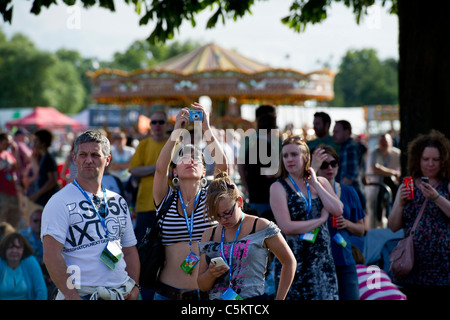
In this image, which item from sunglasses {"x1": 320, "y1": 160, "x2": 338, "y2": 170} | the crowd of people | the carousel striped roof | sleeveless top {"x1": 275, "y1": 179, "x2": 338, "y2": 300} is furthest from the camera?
the carousel striped roof

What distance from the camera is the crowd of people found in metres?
3.53

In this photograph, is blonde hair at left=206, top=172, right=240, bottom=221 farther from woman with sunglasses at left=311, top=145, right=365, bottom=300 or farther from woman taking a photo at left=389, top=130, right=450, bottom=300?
woman taking a photo at left=389, top=130, right=450, bottom=300

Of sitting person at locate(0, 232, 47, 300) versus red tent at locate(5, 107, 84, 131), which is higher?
red tent at locate(5, 107, 84, 131)

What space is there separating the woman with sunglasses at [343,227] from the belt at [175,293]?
1316 mm

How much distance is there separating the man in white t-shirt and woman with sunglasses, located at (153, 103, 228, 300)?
51 cm

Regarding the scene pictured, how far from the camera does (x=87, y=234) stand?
138 inches

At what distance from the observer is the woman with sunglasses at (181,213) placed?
4223 mm

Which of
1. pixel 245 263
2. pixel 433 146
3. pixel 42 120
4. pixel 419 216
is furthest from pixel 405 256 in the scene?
→ pixel 42 120

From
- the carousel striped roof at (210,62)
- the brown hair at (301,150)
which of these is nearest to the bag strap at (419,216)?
the brown hair at (301,150)

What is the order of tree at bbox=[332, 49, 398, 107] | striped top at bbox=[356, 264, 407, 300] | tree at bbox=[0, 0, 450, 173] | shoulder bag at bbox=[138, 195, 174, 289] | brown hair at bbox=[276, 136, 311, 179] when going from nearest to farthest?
shoulder bag at bbox=[138, 195, 174, 289] → brown hair at bbox=[276, 136, 311, 179] → striped top at bbox=[356, 264, 407, 300] → tree at bbox=[0, 0, 450, 173] → tree at bbox=[332, 49, 398, 107]

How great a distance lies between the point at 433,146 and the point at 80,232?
10.1 ft

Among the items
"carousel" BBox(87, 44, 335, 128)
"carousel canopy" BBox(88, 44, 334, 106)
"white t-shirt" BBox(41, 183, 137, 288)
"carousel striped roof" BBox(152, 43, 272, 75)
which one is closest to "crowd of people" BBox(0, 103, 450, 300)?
"white t-shirt" BBox(41, 183, 137, 288)

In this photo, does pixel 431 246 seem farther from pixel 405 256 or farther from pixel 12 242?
pixel 12 242

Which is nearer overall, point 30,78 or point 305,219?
point 305,219
